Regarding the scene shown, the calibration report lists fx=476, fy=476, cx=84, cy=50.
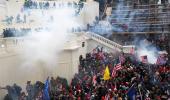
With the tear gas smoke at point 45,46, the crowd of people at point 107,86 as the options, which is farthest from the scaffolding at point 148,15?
the crowd of people at point 107,86

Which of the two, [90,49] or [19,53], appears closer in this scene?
[19,53]

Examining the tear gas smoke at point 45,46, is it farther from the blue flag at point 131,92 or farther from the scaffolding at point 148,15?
the scaffolding at point 148,15

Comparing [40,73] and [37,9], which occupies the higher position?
[37,9]

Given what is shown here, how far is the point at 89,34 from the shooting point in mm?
32469

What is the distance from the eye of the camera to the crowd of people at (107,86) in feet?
63.3

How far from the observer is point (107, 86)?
2064 cm

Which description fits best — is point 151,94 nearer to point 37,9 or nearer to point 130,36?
point 37,9

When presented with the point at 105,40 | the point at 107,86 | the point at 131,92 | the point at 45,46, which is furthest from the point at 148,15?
the point at 131,92

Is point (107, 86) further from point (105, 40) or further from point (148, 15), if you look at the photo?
point (148, 15)

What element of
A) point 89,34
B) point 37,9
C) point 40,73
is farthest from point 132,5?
point 40,73

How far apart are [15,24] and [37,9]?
325cm

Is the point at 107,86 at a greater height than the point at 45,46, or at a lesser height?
lesser

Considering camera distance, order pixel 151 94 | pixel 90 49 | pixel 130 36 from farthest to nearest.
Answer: pixel 130 36, pixel 90 49, pixel 151 94

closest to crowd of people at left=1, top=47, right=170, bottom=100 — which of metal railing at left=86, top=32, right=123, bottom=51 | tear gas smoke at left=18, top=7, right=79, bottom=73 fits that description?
tear gas smoke at left=18, top=7, right=79, bottom=73
